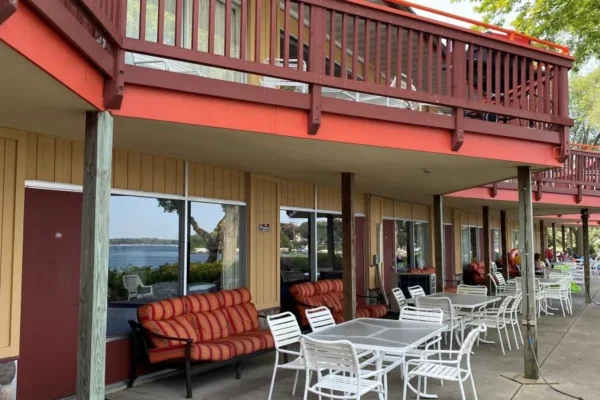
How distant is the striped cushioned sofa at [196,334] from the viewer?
205 inches

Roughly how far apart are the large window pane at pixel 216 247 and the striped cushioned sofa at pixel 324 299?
38.9 inches

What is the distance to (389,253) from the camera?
11797 millimetres

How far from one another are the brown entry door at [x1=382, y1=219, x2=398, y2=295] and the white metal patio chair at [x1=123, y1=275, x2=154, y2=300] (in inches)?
257

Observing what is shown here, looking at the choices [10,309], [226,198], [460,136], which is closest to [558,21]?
[460,136]

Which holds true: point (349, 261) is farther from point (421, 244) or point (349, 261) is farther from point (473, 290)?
point (421, 244)

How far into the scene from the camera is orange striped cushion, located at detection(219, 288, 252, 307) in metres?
6.47

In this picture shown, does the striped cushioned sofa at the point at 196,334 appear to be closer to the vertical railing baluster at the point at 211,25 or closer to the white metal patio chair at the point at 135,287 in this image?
the white metal patio chair at the point at 135,287

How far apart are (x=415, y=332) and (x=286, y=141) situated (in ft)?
7.44

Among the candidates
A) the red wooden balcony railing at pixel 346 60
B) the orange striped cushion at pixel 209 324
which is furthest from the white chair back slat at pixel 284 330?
the red wooden balcony railing at pixel 346 60

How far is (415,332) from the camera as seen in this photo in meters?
5.07

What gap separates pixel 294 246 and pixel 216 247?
1846 mm

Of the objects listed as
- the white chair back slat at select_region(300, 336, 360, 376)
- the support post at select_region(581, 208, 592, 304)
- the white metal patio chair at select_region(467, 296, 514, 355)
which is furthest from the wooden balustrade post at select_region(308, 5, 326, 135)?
the support post at select_region(581, 208, 592, 304)

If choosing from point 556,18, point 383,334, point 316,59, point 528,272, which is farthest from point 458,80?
point 556,18

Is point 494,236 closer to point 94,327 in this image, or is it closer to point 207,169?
point 207,169
